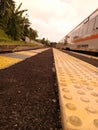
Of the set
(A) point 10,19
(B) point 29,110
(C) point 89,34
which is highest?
(A) point 10,19

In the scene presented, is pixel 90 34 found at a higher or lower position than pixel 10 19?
lower

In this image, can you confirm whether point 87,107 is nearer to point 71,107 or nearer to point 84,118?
point 71,107

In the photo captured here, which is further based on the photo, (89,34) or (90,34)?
(89,34)

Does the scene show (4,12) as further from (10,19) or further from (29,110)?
(29,110)

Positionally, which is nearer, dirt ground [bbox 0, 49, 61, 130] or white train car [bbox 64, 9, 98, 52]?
dirt ground [bbox 0, 49, 61, 130]

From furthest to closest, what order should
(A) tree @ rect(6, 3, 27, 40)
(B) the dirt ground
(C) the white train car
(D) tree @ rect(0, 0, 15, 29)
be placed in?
(A) tree @ rect(6, 3, 27, 40) < (D) tree @ rect(0, 0, 15, 29) < (C) the white train car < (B) the dirt ground

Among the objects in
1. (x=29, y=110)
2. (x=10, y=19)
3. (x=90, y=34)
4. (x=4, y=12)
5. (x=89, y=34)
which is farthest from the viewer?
(x=10, y=19)

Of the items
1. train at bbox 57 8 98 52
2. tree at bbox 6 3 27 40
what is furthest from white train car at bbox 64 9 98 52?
tree at bbox 6 3 27 40

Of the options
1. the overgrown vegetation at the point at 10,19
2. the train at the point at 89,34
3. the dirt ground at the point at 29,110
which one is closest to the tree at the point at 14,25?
the overgrown vegetation at the point at 10,19

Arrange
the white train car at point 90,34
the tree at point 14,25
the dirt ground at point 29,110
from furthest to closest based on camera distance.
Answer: the tree at point 14,25
the white train car at point 90,34
the dirt ground at point 29,110

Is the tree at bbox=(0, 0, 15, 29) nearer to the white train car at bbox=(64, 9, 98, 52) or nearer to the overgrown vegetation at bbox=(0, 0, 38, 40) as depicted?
the overgrown vegetation at bbox=(0, 0, 38, 40)

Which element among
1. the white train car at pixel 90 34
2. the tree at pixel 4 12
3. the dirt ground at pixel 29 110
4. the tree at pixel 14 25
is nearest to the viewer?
the dirt ground at pixel 29 110

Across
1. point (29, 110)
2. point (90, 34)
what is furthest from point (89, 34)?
point (29, 110)

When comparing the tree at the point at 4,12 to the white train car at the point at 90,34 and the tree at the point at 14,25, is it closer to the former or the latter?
the tree at the point at 14,25
